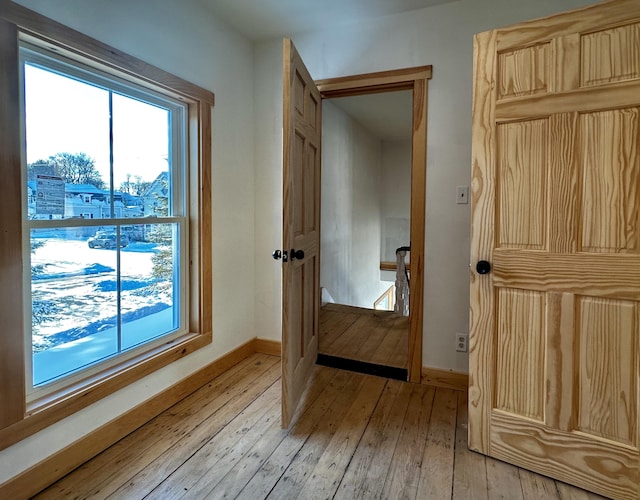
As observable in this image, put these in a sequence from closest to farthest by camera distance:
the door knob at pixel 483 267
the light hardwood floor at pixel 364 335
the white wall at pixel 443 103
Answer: the door knob at pixel 483 267 < the white wall at pixel 443 103 < the light hardwood floor at pixel 364 335

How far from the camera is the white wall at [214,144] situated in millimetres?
1559

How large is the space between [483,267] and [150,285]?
71.5 inches

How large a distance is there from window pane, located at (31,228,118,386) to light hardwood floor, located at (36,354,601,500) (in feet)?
1.59

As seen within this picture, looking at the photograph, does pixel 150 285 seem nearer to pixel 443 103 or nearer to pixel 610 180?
pixel 443 103

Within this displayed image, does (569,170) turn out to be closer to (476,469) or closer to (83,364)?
(476,469)

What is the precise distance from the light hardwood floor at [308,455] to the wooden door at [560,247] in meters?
0.23

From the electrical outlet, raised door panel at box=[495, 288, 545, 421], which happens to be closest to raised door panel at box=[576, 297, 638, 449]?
raised door panel at box=[495, 288, 545, 421]

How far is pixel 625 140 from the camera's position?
140 centimetres

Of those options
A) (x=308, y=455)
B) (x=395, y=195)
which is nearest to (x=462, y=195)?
(x=308, y=455)

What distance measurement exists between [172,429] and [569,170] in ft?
7.43

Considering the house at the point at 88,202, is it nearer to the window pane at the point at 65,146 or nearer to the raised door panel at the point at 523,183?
the window pane at the point at 65,146

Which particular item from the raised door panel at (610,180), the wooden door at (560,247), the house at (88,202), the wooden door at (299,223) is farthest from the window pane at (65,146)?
the raised door panel at (610,180)

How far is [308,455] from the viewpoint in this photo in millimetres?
1705

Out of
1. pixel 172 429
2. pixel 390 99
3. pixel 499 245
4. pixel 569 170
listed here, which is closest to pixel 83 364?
pixel 172 429
